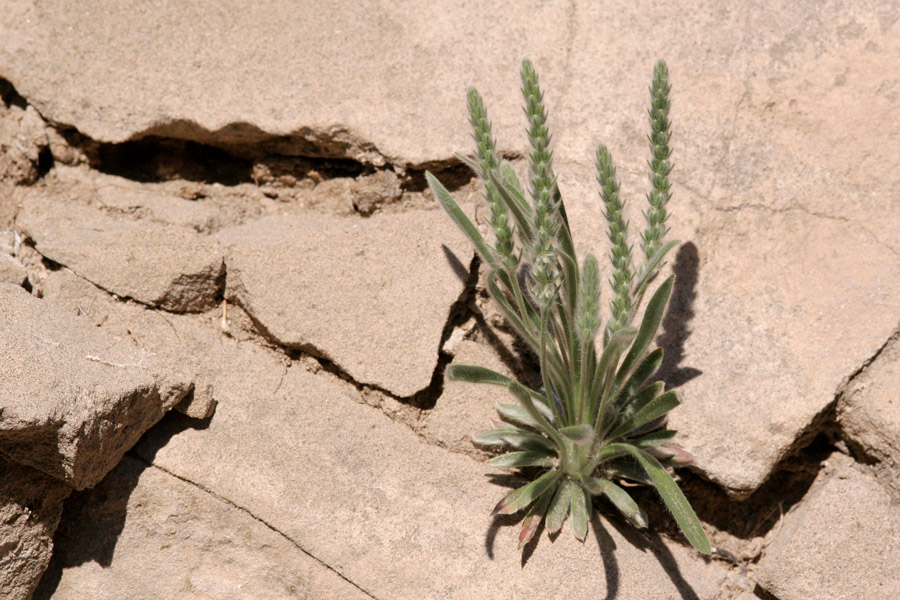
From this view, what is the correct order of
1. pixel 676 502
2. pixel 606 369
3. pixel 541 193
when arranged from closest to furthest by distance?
pixel 541 193, pixel 676 502, pixel 606 369

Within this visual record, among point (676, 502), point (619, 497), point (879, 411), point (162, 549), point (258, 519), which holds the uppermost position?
point (879, 411)

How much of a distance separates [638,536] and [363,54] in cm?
160

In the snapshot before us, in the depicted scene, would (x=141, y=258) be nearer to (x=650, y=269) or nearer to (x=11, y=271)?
(x=11, y=271)

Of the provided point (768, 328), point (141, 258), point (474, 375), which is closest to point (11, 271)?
point (141, 258)

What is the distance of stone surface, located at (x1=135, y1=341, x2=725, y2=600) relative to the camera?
2119mm

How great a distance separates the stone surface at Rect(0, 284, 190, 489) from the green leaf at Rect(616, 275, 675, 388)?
109cm

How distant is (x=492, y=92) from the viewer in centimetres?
263

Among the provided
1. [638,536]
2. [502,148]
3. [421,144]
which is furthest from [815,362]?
[421,144]

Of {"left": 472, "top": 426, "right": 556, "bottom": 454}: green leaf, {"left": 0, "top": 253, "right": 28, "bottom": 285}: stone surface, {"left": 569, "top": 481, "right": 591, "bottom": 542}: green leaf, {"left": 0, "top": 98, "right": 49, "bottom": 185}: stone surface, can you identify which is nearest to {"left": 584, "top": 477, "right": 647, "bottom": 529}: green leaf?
{"left": 569, "top": 481, "right": 591, "bottom": 542}: green leaf

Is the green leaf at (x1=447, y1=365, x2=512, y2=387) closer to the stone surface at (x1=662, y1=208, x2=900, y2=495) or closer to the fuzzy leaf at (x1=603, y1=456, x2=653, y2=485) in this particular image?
the fuzzy leaf at (x1=603, y1=456, x2=653, y2=485)

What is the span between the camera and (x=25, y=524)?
2066 mm

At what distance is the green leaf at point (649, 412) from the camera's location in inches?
79.9

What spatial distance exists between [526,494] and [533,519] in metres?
0.08

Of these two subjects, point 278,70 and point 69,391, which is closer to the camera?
point 69,391
